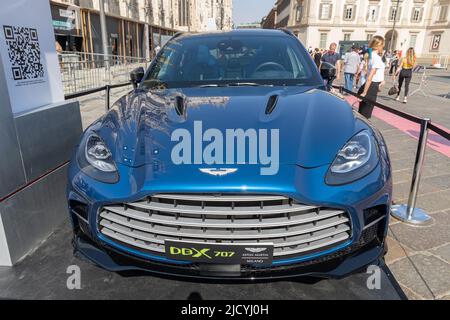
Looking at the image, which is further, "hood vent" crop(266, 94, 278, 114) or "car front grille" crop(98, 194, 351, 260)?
"hood vent" crop(266, 94, 278, 114)

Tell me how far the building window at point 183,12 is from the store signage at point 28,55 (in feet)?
152

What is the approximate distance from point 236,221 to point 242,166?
0.87 feet

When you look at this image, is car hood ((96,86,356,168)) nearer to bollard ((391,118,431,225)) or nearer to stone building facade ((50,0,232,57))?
bollard ((391,118,431,225))

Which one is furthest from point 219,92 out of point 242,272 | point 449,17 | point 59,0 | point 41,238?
point 449,17

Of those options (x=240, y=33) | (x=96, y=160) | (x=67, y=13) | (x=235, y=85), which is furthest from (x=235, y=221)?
(x=67, y=13)

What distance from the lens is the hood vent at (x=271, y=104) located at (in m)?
2.13

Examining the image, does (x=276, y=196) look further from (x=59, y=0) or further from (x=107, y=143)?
(x=59, y=0)

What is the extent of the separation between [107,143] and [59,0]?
18933 mm

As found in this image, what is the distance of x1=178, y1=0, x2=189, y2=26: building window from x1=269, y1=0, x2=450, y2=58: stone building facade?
24041mm

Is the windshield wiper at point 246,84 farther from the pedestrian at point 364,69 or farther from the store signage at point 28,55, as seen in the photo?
the pedestrian at point 364,69

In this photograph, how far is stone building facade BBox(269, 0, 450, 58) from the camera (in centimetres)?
6431

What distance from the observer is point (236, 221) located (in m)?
1.62

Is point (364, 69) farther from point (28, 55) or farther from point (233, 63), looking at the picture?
point (28, 55)

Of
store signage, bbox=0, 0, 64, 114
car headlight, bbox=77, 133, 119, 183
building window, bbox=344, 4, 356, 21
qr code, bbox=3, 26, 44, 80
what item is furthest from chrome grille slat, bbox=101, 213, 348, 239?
building window, bbox=344, 4, 356, 21
